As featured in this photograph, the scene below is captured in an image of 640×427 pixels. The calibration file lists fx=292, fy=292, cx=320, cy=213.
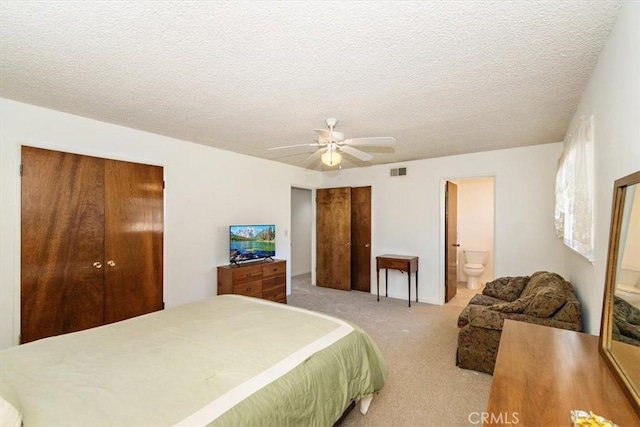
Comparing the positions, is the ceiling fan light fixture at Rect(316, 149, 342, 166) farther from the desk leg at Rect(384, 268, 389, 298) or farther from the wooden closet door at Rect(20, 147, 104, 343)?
the desk leg at Rect(384, 268, 389, 298)

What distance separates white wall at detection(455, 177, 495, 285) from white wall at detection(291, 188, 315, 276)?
11.7 ft

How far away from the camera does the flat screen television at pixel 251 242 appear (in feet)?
14.1

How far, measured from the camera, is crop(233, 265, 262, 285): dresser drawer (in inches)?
159

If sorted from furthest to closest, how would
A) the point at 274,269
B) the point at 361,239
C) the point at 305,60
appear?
the point at 361,239 < the point at 274,269 < the point at 305,60

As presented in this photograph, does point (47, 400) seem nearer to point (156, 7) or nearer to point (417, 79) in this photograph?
point (156, 7)

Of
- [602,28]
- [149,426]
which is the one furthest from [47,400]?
[602,28]

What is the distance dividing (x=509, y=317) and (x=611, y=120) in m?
1.76

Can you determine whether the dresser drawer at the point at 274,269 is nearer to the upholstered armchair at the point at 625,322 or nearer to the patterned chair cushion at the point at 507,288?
the patterned chair cushion at the point at 507,288

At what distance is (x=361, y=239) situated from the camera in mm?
5809

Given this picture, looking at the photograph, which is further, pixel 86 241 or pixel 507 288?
pixel 507 288

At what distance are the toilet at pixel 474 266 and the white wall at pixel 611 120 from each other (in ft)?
11.9

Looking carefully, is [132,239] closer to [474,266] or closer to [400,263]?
[400,263]

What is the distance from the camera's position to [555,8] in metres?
1.42

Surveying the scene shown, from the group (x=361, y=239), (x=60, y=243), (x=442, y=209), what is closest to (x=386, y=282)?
(x=361, y=239)
